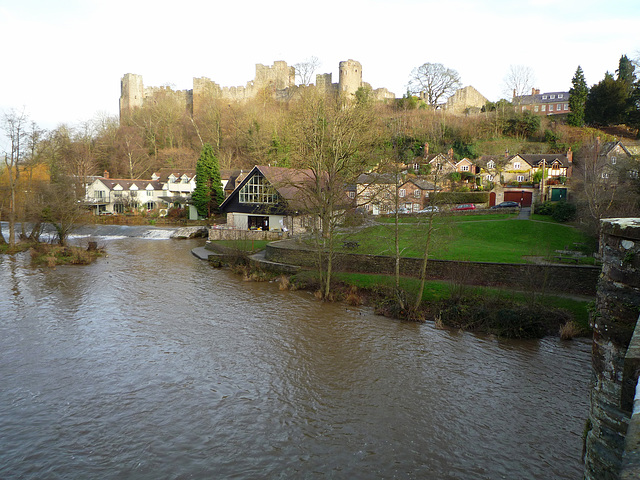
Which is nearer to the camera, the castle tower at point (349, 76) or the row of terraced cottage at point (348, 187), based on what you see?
the row of terraced cottage at point (348, 187)

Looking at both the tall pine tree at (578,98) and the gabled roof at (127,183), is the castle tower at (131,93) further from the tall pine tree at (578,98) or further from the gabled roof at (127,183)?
the tall pine tree at (578,98)

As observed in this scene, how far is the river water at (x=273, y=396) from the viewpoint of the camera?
23.5ft

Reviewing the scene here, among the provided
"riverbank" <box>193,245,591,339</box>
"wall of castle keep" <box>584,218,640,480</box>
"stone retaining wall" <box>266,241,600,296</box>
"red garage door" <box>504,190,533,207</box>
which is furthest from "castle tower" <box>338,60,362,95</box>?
"wall of castle keep" <box>584,218,640,480</box>

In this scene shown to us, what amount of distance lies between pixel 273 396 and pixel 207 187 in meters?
35.4

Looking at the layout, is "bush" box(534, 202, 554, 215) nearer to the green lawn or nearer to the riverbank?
the green lawn

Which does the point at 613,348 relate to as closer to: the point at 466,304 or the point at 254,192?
the point at 466,304

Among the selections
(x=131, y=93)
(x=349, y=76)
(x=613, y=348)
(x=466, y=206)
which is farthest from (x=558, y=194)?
(x=131, y=93)

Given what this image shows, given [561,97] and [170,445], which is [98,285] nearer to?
[170,445]

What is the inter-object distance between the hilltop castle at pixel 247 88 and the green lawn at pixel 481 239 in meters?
36.5

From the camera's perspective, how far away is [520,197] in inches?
1554

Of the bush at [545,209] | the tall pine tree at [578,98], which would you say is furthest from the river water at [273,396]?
the tall pine tree at [578,98]

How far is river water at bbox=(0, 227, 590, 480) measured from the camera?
7172 millimetres

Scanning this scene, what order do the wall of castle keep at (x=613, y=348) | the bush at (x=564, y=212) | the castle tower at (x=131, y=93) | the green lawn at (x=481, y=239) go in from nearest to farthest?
1. the wall of castle keep at (x=613, y=348)
2. the green lawn at (x=481, y=239)
3. the bush at (x=564, y=212)
4. the castle tower at (x=131, y=93)

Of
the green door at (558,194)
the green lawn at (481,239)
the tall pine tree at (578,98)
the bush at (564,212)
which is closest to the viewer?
the green lawn at (481,239)
